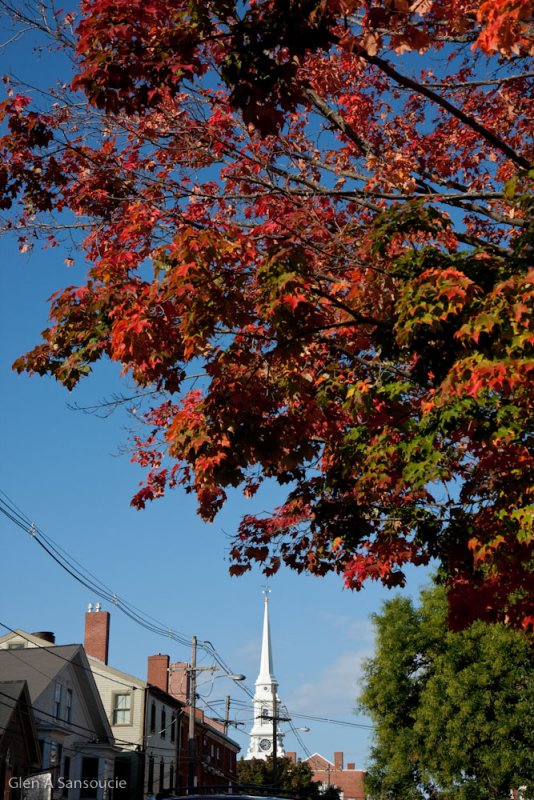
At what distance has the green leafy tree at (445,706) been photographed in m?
37.5

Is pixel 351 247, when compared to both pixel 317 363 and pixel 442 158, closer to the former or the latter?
pixel 317 363

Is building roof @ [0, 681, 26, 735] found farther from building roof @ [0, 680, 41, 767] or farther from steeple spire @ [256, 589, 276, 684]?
steeple spire @ [256, 589, 276, 684]

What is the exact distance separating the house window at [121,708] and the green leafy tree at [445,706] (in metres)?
20.0

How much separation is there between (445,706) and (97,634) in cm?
2739

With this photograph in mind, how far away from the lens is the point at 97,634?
6012 centimetres

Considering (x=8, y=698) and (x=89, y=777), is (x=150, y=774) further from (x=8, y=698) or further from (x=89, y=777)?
(x=8, y=698)

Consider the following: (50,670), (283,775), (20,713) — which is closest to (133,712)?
(50,670)

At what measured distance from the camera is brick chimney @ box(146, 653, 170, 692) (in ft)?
217

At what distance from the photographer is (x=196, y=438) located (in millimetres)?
10227

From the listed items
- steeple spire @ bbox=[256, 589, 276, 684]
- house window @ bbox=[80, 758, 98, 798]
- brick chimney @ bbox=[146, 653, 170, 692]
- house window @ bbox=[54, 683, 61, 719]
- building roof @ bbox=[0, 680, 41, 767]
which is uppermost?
steeple spire @ bbox=[256, 589, 276, 684]

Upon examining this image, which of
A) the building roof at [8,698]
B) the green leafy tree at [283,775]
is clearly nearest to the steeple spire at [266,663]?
the green leafy tree at [283,775]

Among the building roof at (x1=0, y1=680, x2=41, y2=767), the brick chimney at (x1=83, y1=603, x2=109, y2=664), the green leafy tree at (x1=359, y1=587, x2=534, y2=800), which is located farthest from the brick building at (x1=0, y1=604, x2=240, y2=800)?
the green leafy tree at (x1=359, y1=587, x2=534, y2=800)

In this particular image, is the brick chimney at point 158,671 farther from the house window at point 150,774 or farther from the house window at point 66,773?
the house window at point 66,773

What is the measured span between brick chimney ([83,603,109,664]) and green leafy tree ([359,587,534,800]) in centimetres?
2193
